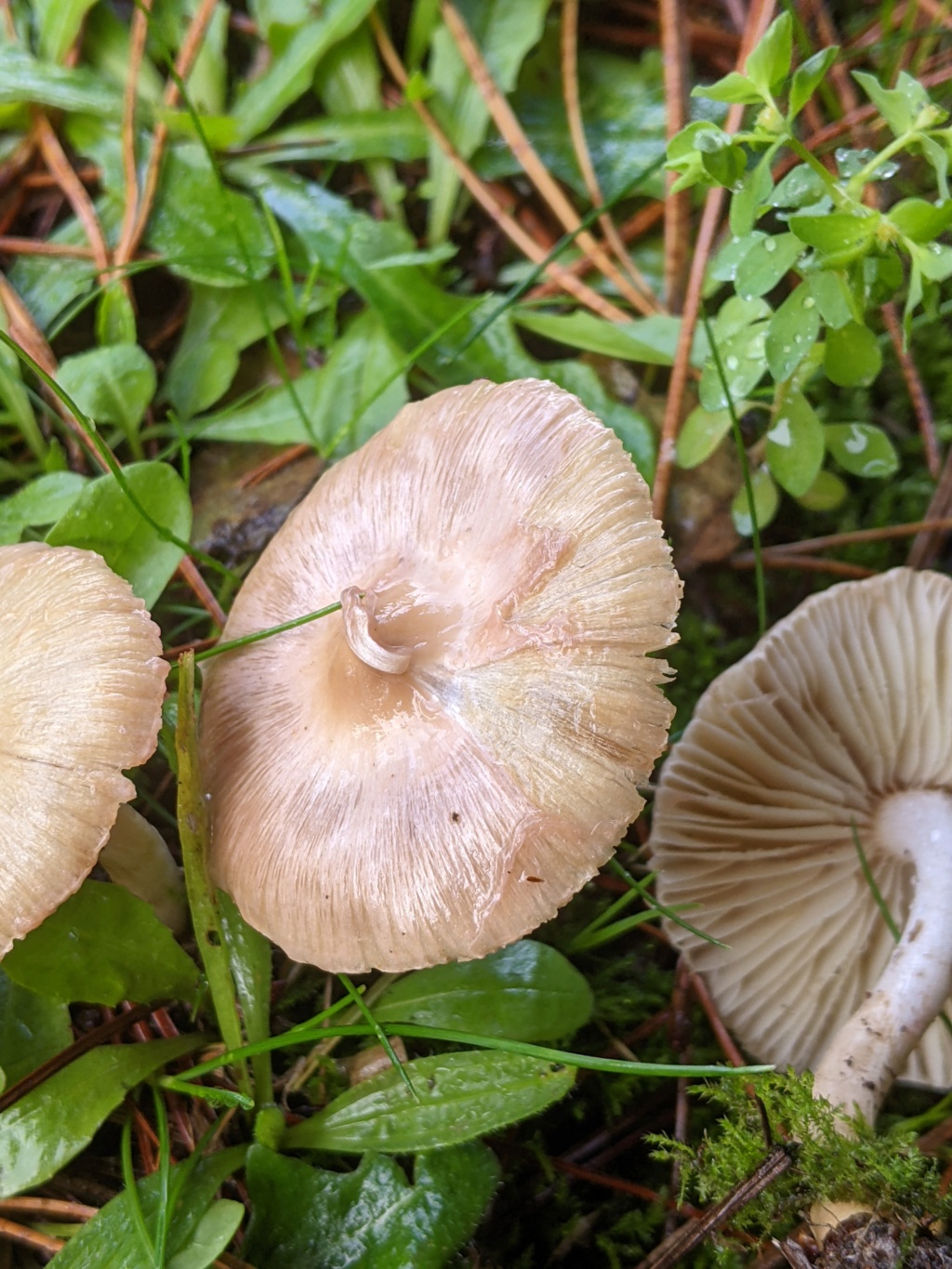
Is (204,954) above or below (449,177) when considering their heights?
below

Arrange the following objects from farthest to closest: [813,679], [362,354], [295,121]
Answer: [295,121] → [362,354] → [813,679]

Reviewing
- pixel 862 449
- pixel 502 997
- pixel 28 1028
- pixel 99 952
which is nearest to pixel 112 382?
pixel 99 952

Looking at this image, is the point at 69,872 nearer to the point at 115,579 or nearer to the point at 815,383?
the point at 115,579

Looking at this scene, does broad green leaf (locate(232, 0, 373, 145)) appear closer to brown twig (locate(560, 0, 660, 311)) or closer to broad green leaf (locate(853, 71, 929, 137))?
brown twig (locate(560, 0, 660, 311))

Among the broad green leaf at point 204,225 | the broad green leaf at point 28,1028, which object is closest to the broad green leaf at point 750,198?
the broad green leaf at point 204,225

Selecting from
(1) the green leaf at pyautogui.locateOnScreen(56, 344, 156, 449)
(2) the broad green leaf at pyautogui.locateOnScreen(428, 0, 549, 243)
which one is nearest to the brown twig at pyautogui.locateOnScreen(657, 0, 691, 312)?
(2) the broad green leaf at pyautogui.locateOnScreen(428, 0, 549, 243)

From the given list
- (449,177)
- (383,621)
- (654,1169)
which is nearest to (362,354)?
(449,177)
